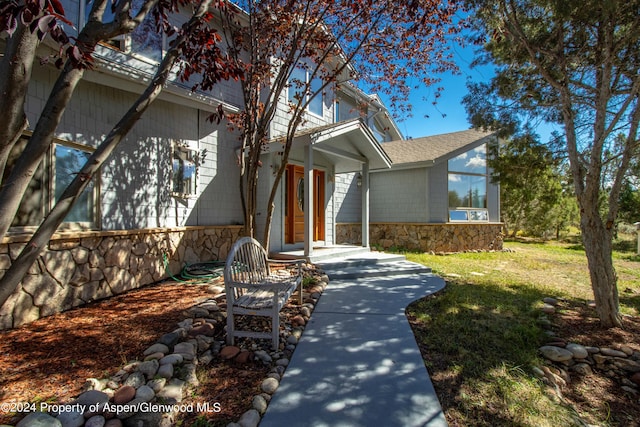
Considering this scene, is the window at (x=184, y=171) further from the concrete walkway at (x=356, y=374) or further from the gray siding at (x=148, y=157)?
the concrete walkway at (x=356, y=374)

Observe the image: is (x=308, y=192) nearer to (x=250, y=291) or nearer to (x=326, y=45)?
(x=326, y=45)

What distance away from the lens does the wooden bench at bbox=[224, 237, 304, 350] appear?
10.6 ft

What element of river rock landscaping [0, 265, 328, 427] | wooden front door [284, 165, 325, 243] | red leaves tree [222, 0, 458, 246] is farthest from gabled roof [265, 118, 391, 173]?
river rock landscaping [0, 265, 328, 427]


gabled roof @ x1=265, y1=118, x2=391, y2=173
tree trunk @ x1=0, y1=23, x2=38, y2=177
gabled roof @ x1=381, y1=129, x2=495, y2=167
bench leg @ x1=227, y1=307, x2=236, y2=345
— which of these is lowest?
bench leg @ x1=227, y1=307, x2=236, y2=345

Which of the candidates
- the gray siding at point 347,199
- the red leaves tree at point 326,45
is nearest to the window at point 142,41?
the red leaves tree at point 326,45

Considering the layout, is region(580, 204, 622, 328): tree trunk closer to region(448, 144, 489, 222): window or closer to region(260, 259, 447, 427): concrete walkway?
region(260, 259, 447, 427): concrete walkway

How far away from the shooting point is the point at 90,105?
5031mm

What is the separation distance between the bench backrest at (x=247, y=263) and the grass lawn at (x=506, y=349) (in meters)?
2.15

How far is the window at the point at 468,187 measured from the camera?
11.9 metres

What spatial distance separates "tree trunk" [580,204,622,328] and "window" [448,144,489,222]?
747 cm

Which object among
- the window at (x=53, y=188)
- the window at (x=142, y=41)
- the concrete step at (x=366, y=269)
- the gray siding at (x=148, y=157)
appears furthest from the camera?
the concrete step at (x=366, y=269)

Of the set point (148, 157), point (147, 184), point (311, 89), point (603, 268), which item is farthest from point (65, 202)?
point (311, 89)

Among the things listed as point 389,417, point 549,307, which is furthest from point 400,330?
Answer: point 549,307

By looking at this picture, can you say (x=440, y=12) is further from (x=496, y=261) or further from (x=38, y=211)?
(x=496, y=261)
